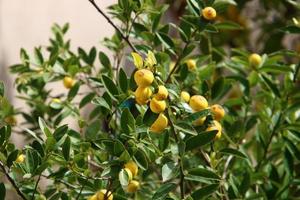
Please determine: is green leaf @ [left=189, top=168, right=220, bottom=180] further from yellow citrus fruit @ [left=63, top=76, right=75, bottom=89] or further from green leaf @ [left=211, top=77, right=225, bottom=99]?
yellow citrus fruit @ [left=63, top=76, right=75, bottom=89]

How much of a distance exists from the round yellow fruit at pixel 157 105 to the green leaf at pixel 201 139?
3.3 inches

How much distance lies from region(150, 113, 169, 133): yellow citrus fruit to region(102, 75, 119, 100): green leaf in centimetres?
11

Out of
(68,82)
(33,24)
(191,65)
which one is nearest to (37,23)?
(33,24)

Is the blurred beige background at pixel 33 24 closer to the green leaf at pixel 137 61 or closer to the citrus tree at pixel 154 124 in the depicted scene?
the citrus tree at pixel 154 124

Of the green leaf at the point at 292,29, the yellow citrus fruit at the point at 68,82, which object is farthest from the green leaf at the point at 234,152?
the yellow citrus fruit at the point at 68,82

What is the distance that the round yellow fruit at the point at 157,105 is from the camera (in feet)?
2.54

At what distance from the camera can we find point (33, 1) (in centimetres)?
161

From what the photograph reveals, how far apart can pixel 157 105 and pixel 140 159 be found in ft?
0.33

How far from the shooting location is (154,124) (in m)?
0.81

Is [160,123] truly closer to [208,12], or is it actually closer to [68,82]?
[208,12]

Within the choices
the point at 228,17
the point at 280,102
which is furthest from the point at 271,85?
the point at 228,17

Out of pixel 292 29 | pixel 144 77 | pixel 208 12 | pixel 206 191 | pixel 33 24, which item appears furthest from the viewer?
pixel 33 24

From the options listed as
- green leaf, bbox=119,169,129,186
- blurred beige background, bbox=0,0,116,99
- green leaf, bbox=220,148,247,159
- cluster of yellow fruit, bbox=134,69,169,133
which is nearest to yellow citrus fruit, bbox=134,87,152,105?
cluster of yellow fruit, bbox=134,69,169,133

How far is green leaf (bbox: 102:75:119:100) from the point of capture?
894 mm
